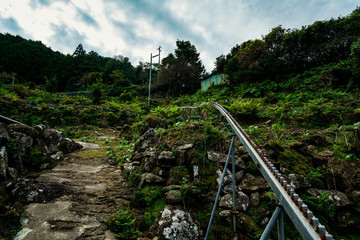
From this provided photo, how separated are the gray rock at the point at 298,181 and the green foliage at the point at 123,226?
2.78 m

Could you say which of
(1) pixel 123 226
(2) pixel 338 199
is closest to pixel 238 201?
(2) pixel 338 199

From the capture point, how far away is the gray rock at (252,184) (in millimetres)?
2813

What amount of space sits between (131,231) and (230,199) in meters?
1.75

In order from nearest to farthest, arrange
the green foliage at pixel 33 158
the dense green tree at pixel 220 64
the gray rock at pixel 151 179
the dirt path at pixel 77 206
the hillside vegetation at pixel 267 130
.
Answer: the dirt path at pixel 77 206 → the hillside vegetation at pixel 267 130 → the gray rock at pixel 151 179 → the green foliage at pixel 33 158 → the dense green tree at pixel 220 64

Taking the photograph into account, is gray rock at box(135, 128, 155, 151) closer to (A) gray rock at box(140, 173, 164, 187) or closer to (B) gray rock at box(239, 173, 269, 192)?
(A) gray rock at box(140, 173, 164, 187)

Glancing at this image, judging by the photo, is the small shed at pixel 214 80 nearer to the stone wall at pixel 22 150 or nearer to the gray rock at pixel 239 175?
the gray rock at pixel 239 175

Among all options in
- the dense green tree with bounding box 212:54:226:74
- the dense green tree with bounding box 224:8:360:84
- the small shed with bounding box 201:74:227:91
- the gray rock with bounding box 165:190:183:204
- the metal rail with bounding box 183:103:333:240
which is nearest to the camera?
the metal rail with bounding box 183:103:333:240

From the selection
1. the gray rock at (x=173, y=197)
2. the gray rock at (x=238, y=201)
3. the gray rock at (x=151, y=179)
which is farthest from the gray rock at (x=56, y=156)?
the gray rock at (x=238, y=201)

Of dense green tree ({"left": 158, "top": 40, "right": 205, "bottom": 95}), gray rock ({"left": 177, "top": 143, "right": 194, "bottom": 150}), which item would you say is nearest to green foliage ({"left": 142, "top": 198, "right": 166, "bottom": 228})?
gray rock ({"left": 177, "top": 143, "right": 194, "bottom": 150})

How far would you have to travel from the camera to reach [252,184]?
2.90 meters

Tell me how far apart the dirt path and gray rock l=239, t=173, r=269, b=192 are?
94.9 inches

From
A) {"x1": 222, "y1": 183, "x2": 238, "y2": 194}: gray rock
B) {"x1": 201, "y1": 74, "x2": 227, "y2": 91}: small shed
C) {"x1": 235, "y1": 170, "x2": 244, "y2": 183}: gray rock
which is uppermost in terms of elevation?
{"x1": 201, "y1": 74, "x2": 227, "y2": 91}: small shed

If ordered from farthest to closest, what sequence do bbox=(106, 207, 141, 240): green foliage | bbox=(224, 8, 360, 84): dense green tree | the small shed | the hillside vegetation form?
the small shed, bbox=(224, 8, 360, 84): dense green tree, the hillside vegetation, bbox=(106, 207, 141, 240): green foliage

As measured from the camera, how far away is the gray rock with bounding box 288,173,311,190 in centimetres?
267
